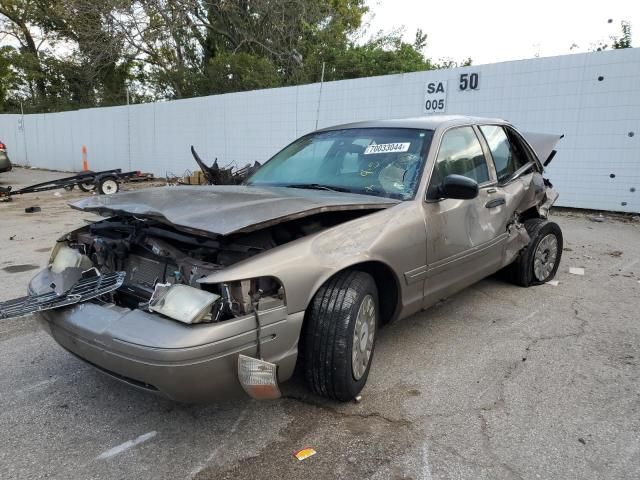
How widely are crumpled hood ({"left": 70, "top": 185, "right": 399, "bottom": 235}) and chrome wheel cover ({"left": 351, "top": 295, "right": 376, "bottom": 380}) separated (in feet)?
1.90

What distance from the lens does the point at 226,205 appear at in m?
2.79

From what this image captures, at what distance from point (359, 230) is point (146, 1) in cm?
2215

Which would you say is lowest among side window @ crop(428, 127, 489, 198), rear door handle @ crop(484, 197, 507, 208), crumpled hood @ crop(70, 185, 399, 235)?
rear door handle @ crop(484, 197, 507, 208)

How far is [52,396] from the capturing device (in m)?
2.97

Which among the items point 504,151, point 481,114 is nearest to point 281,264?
point 504,151

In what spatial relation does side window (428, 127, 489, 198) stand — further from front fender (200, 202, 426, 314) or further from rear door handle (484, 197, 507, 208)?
front fender (200, 202, 426, 314)

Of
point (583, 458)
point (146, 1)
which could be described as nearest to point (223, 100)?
point (146, 1)

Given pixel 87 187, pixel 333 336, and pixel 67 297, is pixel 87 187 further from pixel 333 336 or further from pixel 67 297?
pixel 333 336

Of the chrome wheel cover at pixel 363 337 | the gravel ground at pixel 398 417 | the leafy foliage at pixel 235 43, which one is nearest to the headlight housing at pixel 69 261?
the gravel ground at pixel 398 417

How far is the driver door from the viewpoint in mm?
3357

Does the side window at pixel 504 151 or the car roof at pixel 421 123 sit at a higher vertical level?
the car roof at pixel 421 123

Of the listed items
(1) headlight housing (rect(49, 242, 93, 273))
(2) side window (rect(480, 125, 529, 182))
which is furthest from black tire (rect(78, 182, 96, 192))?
(2) side window (rect(480, 125, 529, 182))

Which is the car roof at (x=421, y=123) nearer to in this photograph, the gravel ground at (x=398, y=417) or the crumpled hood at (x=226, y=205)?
the crumpled hood at (x=226, y=205)

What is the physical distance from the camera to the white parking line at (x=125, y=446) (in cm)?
242
